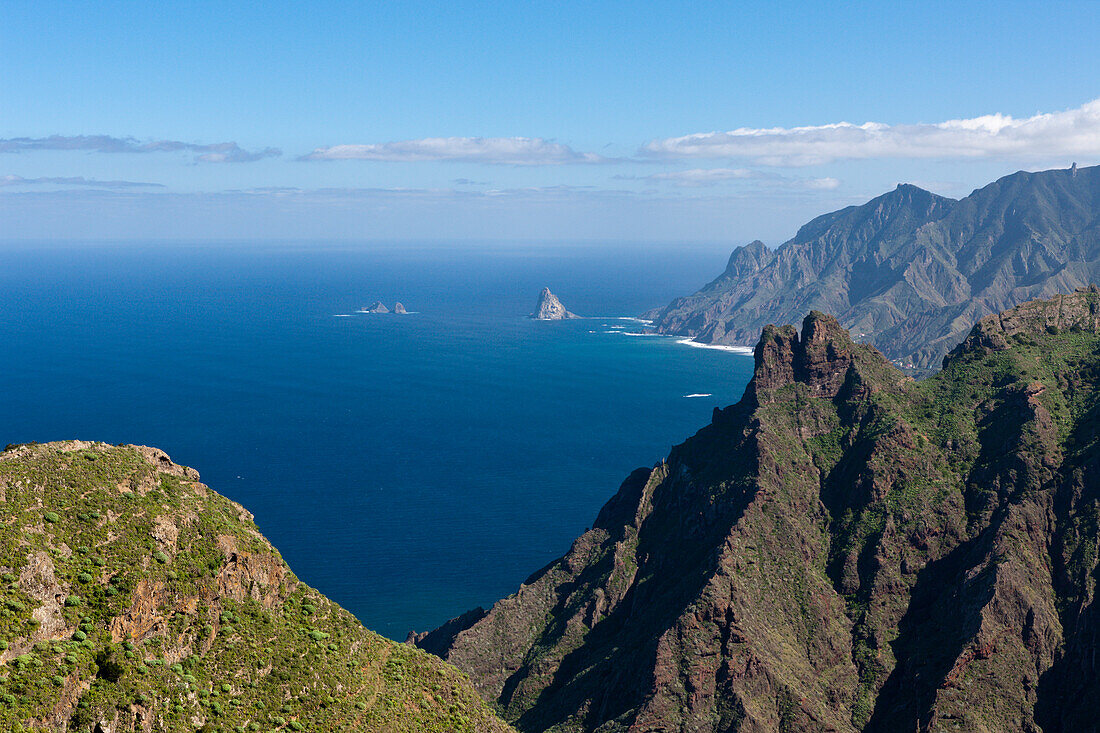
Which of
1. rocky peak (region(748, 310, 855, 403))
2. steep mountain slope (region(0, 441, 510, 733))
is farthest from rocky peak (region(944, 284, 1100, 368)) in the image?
steep mountain slope (region(0, 441, 510, 733))

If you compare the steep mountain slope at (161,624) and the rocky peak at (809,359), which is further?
the rocky peak at (809,359)

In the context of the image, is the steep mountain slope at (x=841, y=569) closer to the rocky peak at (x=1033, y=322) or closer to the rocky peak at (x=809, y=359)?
the rocky peak at (x=809, y=359)

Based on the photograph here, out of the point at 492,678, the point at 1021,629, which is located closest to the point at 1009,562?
the point at 1021,629

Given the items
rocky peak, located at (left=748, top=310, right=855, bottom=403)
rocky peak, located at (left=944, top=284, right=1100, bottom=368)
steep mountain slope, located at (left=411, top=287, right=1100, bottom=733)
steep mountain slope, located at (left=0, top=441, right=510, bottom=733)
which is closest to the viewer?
steep mountain slope, located at (left=0, top=441, right=510, bottom=733)

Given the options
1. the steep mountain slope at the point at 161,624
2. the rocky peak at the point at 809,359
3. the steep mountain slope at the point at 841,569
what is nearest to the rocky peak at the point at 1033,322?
the steep mountain slope at the point at 841,569

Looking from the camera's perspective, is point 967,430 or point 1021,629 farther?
point 967,430

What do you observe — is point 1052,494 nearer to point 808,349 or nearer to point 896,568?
point 896,568

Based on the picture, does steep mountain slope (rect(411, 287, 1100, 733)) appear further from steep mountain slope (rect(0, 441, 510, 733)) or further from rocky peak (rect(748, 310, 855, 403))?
steep mountain slope (rect(0, 441, 510, 733))
